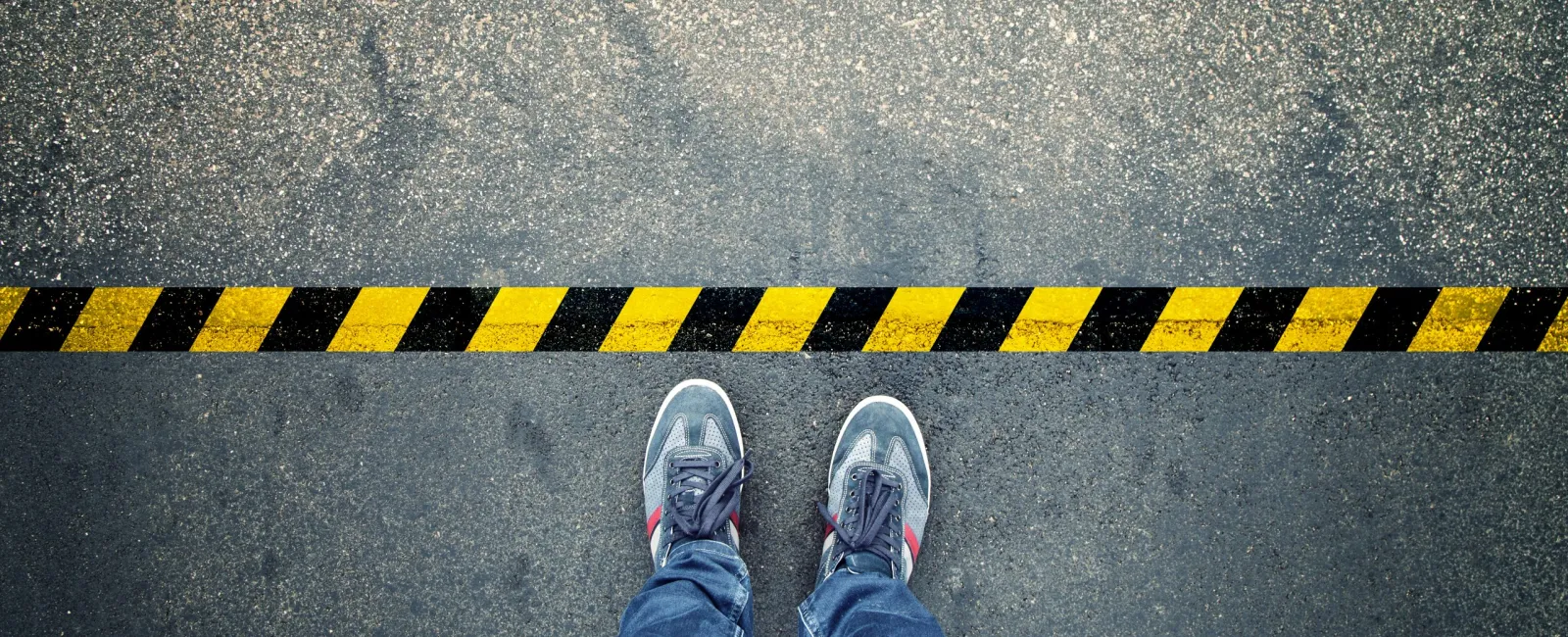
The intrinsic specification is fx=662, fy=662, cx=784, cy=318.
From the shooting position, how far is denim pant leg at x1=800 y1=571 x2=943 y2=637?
178 centimetres

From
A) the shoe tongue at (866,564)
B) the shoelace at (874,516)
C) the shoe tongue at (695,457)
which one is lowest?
the shoe tongue at (866,564)

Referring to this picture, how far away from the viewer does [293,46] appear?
7.11 feet

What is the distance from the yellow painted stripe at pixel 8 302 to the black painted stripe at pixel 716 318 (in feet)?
7.09

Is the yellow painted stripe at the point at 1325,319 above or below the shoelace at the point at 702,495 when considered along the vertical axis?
above

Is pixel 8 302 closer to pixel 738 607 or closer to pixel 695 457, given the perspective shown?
pixel 695 457

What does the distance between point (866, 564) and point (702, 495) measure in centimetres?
57

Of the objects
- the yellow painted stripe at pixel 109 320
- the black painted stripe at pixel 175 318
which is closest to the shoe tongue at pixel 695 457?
the black painted stripe at pixel 175 318

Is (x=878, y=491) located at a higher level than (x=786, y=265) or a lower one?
lower

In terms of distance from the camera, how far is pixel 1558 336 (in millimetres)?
2145

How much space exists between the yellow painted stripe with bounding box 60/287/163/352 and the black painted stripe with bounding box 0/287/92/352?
0.02 metres

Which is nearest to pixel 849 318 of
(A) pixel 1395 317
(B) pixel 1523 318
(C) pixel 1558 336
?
(A) pixel 1395 317

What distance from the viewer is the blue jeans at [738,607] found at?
→ 179 centimetres

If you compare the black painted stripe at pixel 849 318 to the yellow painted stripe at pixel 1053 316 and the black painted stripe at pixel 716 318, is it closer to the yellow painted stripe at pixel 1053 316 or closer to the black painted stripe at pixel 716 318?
the black painted stripe at pixel 716 318

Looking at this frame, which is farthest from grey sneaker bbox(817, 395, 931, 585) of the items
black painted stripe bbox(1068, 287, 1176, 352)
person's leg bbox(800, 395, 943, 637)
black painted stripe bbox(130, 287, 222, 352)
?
black painted stripe bbox(130, 287, 222, 352)
